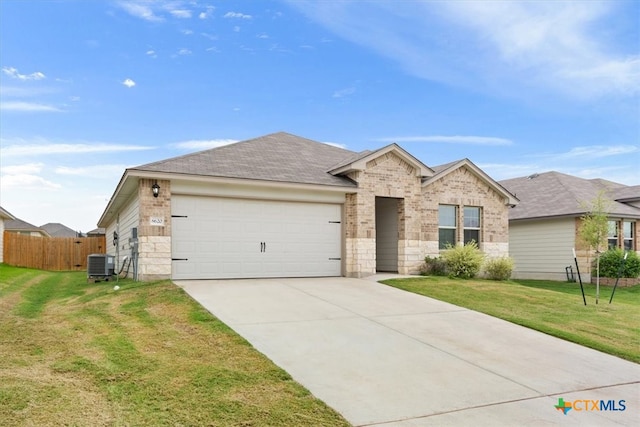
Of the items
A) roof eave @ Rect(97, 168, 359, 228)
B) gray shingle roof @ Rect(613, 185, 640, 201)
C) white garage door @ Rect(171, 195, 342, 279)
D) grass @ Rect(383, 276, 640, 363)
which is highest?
gray shingle roof @ Rect(613, 185, 640, 201)

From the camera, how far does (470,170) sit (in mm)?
17109

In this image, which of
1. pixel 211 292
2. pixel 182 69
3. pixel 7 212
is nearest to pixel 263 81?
pixel 182 69

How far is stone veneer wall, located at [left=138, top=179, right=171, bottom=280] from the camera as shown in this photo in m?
12.2

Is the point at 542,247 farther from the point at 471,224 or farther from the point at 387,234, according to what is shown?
the point at 387,234

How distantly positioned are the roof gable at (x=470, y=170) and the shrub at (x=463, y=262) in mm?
2589

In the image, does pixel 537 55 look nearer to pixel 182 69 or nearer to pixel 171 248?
pixel 182 69

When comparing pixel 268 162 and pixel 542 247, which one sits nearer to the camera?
pixel 268 162

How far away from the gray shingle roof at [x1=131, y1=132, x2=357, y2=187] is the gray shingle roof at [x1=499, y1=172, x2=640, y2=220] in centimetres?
1032

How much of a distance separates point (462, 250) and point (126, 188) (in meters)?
11.1

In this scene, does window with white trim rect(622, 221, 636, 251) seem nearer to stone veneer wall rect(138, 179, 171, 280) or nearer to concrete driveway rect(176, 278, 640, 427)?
concrete driveway rect(176, 278, 640, 427)

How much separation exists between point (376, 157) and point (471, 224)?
5106 millimetres

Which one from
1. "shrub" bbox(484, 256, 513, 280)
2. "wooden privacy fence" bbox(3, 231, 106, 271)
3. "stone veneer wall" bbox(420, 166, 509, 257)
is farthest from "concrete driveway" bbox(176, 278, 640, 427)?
"wooden privacy fence" bbox(3, 231, 106, 271)

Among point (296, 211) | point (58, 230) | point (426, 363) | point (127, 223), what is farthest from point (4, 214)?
point (58, 230)

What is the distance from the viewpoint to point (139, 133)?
61.3 feet
